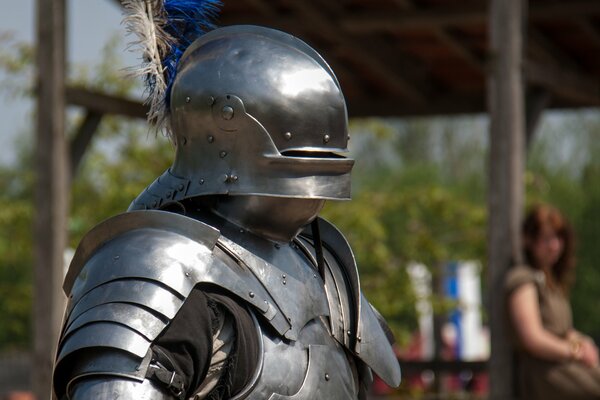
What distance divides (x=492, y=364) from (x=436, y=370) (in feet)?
9.22

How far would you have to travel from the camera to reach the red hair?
602cm

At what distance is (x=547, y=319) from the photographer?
5.94 metres

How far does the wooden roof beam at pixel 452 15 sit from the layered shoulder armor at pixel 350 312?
4.63m

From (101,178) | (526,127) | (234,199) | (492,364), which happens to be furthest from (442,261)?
(234,199)

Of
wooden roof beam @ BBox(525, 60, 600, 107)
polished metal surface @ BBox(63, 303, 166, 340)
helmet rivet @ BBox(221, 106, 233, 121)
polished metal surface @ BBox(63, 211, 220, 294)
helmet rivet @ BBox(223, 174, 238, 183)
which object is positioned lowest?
polished metal surface @ BBox(63, 303, 166, 340)

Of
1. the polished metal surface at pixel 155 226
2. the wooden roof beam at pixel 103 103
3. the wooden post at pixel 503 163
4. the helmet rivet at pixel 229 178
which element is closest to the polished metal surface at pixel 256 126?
the helmet rivet at pixel 229 178

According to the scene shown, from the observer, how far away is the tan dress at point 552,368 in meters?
5.86

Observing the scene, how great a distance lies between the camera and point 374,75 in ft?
29.8

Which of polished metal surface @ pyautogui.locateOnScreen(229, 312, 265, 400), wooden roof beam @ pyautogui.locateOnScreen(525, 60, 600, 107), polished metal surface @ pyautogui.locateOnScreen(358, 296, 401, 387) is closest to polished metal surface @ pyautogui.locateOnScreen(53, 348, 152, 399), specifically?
polished metal surface @ pyautogui.locateOnScreen(229, 312, 265, 400)

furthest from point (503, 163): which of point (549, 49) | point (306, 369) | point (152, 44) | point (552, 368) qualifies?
point (306, 369)

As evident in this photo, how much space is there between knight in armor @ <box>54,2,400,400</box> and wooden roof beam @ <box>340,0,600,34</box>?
191 inches

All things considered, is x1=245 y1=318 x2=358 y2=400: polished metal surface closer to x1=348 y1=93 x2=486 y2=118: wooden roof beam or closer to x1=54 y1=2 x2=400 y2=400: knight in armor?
x1=54 y1=2 x2=400 y2=400: knight in armor

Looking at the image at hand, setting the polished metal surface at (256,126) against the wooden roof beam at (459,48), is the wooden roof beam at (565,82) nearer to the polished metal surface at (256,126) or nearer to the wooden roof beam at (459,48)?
the wooden roof beam at (459,48)

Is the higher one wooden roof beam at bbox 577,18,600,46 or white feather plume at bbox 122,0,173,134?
wooden roof beam at bbox 577,18,600,46
